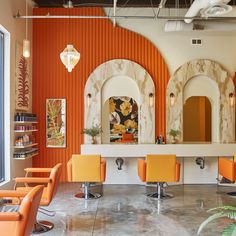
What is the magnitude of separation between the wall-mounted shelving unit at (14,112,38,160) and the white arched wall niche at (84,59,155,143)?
52.6 inches

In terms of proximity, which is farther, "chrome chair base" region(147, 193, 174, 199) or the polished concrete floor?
"chrome chair base" region(147, 193, 174, 199)

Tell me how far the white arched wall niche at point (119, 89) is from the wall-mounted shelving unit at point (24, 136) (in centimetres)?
134

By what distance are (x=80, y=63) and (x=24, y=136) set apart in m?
2.39

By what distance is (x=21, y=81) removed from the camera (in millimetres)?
7719

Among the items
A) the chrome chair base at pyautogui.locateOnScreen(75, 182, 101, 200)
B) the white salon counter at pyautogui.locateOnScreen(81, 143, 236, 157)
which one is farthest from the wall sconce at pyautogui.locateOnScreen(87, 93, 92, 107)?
the chrome chair base at pyautogui.locateOnScreen(75, 182, 101, 200)

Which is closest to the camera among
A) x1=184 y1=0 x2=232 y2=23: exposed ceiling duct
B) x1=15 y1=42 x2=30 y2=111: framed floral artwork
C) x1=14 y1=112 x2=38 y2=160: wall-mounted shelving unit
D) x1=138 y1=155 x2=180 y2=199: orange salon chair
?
x1=184 y1=0 x2=232 y2=23: exposed ceiling duct

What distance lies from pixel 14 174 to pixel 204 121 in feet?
21.3

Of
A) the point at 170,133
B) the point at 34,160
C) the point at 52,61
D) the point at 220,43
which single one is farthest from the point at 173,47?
the point at 34,160

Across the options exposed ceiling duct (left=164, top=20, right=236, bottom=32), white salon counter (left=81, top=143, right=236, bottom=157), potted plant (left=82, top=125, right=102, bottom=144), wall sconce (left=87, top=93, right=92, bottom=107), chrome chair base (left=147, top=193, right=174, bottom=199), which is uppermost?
exposed ceiling duct (left=164, top=20, right=236, bottom=32)

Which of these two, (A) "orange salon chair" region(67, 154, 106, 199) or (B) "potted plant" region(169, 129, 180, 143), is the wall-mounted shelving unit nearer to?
(A) "orange salon chair" region(67, 154, 106, 199)

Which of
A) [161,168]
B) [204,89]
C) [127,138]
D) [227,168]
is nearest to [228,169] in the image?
[227,168]

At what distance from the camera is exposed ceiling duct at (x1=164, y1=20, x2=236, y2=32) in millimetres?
7972

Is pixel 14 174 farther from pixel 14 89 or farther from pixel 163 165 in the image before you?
pixel 163 165

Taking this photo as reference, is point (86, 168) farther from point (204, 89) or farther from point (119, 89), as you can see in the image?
point (204, 89)
